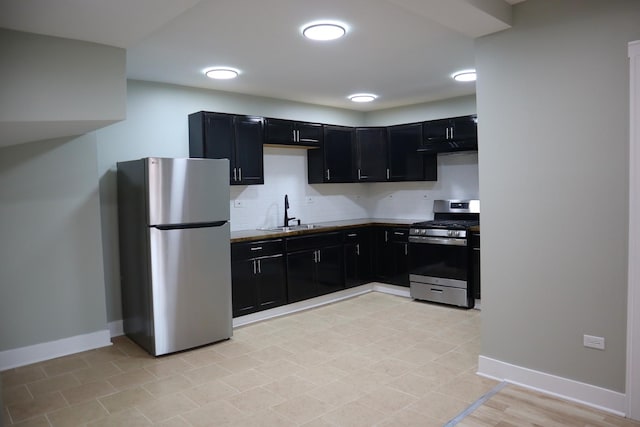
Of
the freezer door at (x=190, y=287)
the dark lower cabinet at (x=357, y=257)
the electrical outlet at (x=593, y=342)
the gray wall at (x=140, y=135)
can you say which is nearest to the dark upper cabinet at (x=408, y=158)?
the dark lower cabinet at (x=357, y=257)

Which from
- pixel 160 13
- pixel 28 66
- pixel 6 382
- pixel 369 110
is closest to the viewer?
pixel 160 13

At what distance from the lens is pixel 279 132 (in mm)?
5281

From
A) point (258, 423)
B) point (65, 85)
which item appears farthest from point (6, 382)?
point (65, 85)

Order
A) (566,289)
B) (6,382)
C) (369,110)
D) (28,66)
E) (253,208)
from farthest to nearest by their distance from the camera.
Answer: (369,110) < (253,208) < (6,382) < (566,289) < (28,66)

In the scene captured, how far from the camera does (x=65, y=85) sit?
8.84 ft

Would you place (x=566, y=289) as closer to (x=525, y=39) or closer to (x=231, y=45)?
(x=525, y=39)

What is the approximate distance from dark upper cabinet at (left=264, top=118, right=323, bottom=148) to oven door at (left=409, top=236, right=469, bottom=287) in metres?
A: 1.80

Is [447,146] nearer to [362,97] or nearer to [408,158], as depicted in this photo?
[408,158]

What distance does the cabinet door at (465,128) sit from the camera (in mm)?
5262

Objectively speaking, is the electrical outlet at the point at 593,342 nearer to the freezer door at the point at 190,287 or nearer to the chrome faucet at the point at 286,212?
the freezer door at the point at 190,287

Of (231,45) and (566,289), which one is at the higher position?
(231,45)

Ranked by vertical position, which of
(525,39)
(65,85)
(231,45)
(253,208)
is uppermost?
(231,45)

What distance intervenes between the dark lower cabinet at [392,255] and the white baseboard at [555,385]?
2485mm

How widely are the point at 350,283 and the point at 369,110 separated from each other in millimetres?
2750
